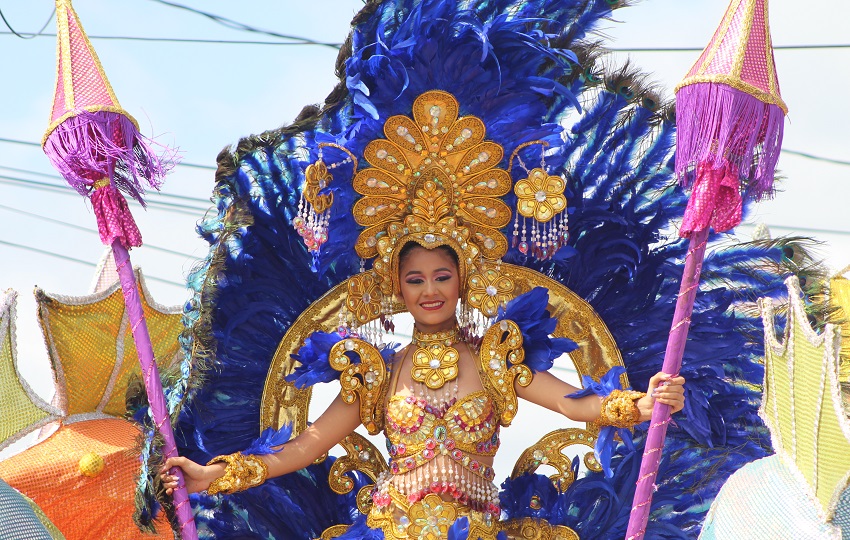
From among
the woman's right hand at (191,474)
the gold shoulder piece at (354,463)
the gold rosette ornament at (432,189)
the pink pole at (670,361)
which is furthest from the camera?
the gold shoulder piece at (354,463)

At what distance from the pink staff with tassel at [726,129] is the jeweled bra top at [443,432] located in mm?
988

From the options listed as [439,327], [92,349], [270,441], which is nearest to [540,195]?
[439,327]

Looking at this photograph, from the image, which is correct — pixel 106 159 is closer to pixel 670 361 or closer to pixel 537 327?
pixel 537 327

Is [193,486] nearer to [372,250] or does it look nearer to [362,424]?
[362,424]

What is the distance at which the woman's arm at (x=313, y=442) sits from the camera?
581cm

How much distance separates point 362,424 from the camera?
611 cm

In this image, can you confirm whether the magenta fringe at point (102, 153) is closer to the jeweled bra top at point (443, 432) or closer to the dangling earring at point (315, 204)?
the dangling earring at point (315, 204)

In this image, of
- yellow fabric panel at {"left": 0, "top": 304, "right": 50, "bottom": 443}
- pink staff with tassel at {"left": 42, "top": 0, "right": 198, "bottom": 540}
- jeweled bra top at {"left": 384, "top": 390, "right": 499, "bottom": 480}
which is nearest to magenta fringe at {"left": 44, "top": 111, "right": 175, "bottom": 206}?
pink staff with tassel at {"left": 42, "top": 0, "right": 198, "bottom": 540}

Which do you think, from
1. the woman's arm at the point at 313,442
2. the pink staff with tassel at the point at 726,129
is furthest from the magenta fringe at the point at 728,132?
the woman's arm at the point at 313,442

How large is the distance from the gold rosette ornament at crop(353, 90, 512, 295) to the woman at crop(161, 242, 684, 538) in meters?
0.09

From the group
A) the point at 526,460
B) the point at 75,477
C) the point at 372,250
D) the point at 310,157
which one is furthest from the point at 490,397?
the point at 75,477

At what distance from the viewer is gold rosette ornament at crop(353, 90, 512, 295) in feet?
19.9

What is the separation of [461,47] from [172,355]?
2.09 meters

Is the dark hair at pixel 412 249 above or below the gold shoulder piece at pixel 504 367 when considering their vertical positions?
above
